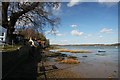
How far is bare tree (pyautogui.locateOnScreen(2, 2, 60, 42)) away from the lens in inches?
505

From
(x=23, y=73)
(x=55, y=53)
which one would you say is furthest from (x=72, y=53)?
(x=23, y=73)

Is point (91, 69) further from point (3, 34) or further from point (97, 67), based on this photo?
point (3, 34)

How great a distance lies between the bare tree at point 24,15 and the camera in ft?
42.1

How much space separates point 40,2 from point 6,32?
271cm

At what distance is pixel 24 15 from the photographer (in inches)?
536

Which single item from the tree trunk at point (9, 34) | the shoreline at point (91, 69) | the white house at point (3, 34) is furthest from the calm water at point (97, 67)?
the white house at point (3, 34)

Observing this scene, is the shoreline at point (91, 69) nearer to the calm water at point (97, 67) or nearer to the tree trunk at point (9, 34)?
the calm water at point (97, 67)

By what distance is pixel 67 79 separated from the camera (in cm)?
800

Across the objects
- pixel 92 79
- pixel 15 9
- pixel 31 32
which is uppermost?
pixel 15 9

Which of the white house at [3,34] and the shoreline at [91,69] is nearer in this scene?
the shoreline at [91,69]

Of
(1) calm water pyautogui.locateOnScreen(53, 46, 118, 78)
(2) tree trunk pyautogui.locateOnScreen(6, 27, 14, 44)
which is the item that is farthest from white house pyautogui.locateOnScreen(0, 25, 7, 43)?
(1) calm water pyautogui.locateOnScreen(53, 46, 118, 78)

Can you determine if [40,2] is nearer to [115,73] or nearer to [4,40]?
[4,40]

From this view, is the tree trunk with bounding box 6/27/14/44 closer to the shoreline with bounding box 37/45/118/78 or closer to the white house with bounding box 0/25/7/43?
the white house with bounding box 0/25/7/43

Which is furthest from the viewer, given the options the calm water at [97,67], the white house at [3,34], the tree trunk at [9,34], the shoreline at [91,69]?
the tree trunk at [9,34]
